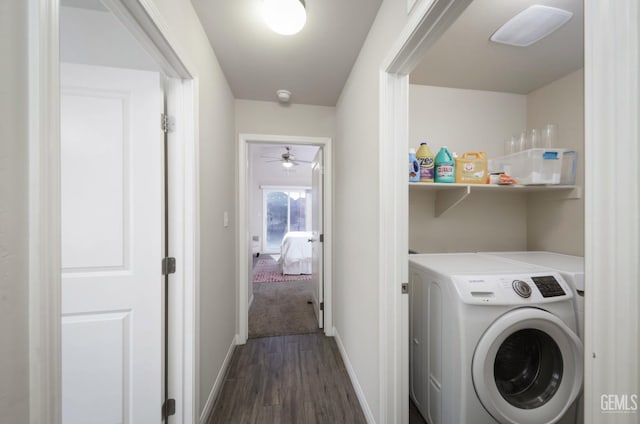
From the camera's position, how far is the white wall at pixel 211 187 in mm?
1216

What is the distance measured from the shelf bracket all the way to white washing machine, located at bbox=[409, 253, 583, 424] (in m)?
0.55

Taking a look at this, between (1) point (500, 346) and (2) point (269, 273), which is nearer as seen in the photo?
(1) point (500, 346)

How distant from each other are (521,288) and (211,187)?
187cm

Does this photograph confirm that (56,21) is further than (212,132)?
No

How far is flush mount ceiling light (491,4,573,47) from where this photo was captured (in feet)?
4.15

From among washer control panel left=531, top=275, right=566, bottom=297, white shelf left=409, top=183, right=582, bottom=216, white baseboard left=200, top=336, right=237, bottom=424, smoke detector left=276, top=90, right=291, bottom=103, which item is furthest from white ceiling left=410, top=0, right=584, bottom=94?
white baseboard left=200, top=336, right=237, bottom=424

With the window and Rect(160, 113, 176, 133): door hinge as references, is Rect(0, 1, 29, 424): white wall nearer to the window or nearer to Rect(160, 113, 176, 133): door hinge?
Rect(160, 113, 176, 133): door hinge

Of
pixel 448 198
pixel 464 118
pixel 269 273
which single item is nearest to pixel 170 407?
pixel 448 198

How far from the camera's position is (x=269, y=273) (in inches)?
188

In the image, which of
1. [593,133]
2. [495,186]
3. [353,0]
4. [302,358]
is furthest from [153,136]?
[495,186]

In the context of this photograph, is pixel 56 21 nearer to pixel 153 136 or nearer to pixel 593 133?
pixel 153 136

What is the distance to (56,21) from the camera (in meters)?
0.51

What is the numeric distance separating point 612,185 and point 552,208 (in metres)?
2.13

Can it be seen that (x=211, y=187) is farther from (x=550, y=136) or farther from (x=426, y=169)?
(x=550, y=136)
